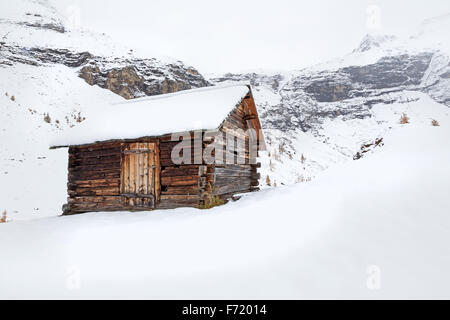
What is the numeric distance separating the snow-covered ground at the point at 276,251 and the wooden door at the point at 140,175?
105 inches

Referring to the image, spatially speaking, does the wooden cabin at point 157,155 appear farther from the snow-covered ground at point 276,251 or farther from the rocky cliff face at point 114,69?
the rocky cliff face at point 114,69

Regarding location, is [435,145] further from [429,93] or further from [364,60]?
[364,60]

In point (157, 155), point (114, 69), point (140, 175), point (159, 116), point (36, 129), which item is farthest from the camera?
point (114, 69)

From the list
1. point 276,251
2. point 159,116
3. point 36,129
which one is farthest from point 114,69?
point 276,251

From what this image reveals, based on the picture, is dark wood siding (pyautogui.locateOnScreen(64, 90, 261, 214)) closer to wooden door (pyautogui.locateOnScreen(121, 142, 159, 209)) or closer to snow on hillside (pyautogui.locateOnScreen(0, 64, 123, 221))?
wooden door (pyautogui.locateOnScreen(121, 142, 159, 209))

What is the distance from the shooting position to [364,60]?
5794cm

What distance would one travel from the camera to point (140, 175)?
331 inches

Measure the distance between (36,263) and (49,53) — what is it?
31485 millimetres

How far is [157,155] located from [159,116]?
1.58m

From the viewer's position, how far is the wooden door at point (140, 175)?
8.22m

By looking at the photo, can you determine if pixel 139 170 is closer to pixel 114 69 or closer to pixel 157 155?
pixel 157 155

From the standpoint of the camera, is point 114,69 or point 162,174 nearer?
point 162,174

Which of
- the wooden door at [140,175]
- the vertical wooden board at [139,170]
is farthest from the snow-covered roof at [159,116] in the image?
the vertical wooden board at [139,170]
